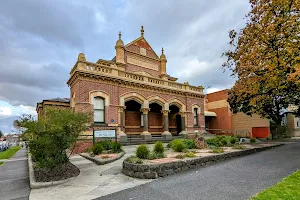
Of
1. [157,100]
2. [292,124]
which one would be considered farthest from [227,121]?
[157,100]

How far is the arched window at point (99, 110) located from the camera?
14570mm

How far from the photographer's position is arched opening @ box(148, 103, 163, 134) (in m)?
20.9

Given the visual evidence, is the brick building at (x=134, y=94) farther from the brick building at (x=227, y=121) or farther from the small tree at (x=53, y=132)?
the brick building at (x=227, y=121)

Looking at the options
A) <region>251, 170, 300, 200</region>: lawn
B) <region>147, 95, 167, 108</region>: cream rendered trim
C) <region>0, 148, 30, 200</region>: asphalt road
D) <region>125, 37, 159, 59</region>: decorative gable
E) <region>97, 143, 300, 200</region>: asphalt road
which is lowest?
<region>0, 148, 30, 200</region>: asphalt road

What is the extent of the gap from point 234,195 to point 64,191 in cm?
466

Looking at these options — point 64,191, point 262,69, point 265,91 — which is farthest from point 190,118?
point 64,191

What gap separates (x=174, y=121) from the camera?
76.5ft

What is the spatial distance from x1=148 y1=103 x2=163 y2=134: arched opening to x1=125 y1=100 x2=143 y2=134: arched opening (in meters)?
1.47

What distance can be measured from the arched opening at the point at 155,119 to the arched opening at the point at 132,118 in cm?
147

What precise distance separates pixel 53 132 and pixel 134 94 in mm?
10421

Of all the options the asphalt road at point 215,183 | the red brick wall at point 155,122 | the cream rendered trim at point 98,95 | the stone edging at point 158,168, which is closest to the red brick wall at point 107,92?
the cream rendered trim at point 98,95

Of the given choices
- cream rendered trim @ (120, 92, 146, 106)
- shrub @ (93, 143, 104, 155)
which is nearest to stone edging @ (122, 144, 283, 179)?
shrub @ (93, 143, 104, 155)

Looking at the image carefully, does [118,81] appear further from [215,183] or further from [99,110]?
[215,183]

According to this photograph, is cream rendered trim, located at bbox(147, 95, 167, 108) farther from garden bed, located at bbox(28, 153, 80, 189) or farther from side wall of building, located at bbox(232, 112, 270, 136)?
side wall of building, located at bbox(232, 112, 270, 136)
